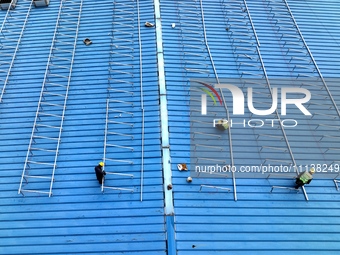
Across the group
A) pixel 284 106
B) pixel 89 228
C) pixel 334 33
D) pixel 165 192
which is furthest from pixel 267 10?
pixel 89 228

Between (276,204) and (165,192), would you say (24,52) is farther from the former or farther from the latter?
(276,204)

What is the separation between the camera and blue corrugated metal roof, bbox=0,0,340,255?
10.7 m

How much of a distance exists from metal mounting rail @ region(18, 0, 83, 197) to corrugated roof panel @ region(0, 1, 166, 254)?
13.5 inches

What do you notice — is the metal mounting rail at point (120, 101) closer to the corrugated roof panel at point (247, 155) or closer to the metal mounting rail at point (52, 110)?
the corrugated roof panel at point (247, 155)

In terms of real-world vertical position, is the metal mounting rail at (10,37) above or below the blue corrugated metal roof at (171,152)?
above

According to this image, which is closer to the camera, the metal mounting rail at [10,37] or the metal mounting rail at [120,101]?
the metal mounting rail at [120,101]

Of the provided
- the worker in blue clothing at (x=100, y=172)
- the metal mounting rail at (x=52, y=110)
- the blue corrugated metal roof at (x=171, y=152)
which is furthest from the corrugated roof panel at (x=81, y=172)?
the worker in blue clothing at (x=100, y=172)

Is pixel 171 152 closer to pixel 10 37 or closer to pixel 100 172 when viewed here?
pixel 100 172

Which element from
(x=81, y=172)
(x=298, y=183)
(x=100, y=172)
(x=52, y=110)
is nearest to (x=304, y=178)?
(x=298, y=183)

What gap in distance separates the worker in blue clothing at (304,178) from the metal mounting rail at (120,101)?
7741mm

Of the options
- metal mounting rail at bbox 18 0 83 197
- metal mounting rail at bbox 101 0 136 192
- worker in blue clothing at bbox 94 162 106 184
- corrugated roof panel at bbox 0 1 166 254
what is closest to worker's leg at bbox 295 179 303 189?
corrugated roof panel at bbox 0 1 166 254

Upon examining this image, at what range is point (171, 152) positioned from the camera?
12.5 metres

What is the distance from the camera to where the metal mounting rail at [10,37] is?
15961mm

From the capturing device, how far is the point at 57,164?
12.6m
